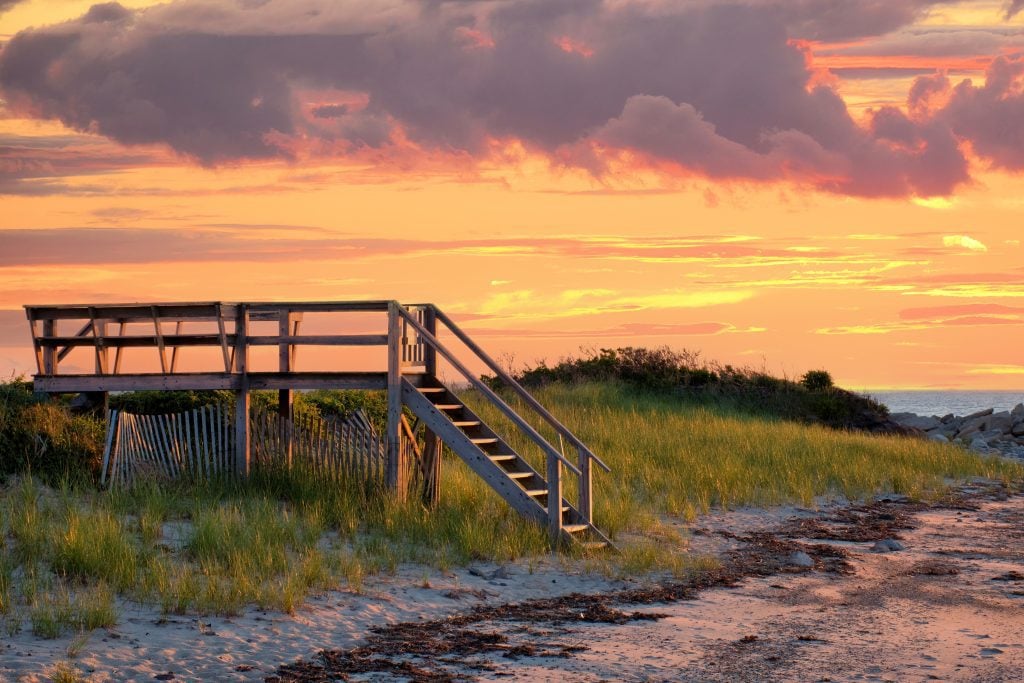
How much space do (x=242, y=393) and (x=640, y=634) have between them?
30.2 feet

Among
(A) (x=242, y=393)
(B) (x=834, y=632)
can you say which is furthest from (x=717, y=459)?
(B) (x=834, y=632)

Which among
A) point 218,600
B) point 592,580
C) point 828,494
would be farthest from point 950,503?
point 218,600

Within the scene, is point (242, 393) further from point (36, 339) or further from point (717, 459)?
point (717, 459)

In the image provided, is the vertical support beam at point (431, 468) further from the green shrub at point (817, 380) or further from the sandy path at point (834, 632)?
the green shrub at point (817, 380)

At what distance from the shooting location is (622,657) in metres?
10.2

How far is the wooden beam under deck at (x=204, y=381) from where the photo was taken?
680 inches

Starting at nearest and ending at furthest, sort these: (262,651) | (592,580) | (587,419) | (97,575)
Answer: (262,651) → (97,575) → (592,580) → (587,419)

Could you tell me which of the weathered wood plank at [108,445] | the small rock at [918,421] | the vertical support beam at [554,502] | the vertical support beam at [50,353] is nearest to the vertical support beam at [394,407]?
the vertical support beam at [554,502]

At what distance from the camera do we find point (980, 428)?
42562 millimetres

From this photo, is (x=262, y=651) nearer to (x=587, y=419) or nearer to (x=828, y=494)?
(x=828, y=494)

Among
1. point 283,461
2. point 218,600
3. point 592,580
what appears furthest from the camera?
point 283,461

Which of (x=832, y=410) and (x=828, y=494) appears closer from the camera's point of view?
(x=828, y=494)

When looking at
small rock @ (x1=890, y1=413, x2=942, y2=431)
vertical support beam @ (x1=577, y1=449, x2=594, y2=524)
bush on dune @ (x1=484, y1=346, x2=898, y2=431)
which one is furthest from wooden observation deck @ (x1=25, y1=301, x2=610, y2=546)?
small rock @ (x1=890, y1=413, x2=942, y2=431)

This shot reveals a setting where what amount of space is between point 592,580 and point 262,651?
15.9 ft
